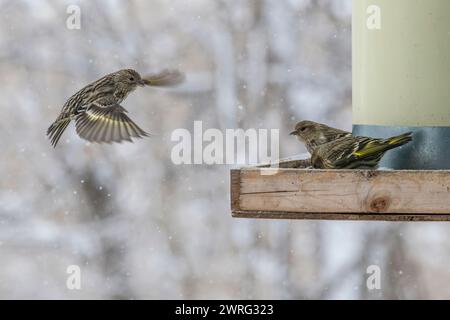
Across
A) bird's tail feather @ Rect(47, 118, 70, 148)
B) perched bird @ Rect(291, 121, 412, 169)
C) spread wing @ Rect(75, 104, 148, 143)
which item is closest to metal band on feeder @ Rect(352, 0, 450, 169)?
perched bird @ Rect(291, 121, 412, 169)

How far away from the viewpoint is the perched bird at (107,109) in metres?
3.12

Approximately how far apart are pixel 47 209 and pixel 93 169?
15.4 inches

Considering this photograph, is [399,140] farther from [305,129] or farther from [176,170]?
[176,170]

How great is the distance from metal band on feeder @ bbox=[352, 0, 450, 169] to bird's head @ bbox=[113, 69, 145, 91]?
1330 millimetres

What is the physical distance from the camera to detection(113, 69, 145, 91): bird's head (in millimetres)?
3352

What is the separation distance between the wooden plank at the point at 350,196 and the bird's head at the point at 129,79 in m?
1.54

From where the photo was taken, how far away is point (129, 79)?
3357mm

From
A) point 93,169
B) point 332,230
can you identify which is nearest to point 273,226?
point 332,230

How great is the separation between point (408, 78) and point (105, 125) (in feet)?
4.50

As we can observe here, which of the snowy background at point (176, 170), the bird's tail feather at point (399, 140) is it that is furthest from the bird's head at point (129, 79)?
the bird's tail feather at point (399, 140)

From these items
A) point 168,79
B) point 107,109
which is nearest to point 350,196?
point 168,79
